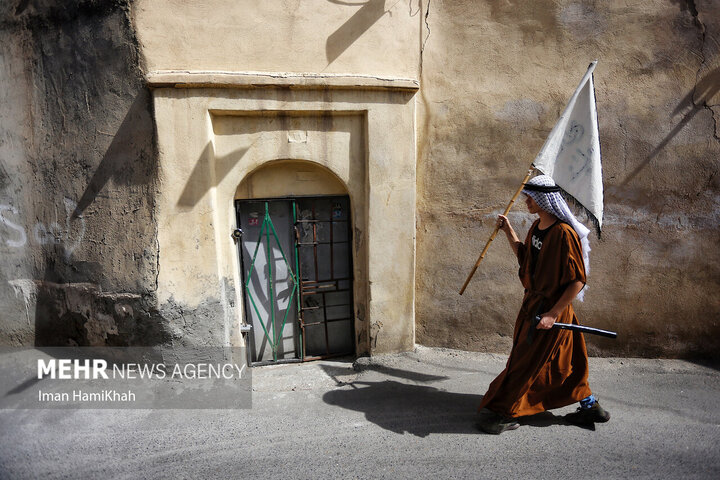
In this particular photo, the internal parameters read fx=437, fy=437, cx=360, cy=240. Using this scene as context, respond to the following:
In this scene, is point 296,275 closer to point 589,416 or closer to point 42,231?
point 42,231

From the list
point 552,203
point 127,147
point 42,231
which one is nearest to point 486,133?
point 552,203

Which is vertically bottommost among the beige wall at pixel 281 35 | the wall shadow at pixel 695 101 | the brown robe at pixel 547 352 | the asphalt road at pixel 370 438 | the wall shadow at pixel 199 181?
the asphalt road at pixel 370 438

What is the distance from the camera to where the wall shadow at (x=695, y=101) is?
4520 mm

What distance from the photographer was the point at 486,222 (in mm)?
4633

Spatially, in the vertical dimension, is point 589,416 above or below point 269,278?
below

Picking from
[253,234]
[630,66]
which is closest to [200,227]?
[253,234]

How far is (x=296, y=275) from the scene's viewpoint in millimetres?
4574

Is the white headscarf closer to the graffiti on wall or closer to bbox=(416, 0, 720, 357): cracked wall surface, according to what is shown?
bbox=(416, 0, 720, 357): cracked wall surface

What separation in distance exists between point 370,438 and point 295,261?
6.36ft

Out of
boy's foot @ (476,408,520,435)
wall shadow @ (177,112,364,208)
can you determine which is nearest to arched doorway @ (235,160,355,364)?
wall shadow @ (177,112,364,208)

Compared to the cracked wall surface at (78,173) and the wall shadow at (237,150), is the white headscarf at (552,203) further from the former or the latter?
the cracked wall surface at (78,173)

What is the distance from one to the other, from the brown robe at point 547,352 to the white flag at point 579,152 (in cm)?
53

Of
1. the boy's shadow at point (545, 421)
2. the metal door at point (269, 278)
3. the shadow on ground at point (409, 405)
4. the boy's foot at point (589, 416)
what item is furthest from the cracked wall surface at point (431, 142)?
the boy's foot at point (589, 416)

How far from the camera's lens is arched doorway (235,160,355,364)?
4391 millimetres
